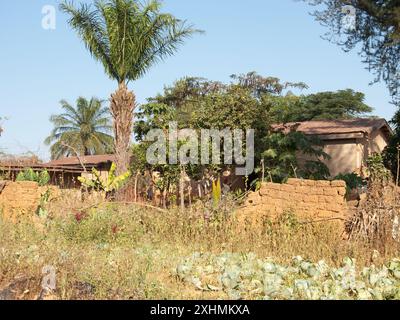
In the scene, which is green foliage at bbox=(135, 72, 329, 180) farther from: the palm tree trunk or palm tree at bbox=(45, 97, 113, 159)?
palm tree at bbox=(45, 97, 113, 159)

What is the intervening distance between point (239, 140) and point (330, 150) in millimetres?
4436

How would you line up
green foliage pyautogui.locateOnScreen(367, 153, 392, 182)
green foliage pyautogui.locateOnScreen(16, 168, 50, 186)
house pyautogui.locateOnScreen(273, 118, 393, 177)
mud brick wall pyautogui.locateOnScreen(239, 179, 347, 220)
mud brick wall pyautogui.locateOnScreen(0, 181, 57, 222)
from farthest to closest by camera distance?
house pyautogui.locateOnScreen(273, 118, 393, 177) → green foliage pyautogui.locateOnScreen(16, 168, 50, 186) → mud brick wall pyautogui.locateOnScreen(0, 181, 57, 222) → mud brick wall pyautogui.locateOnScreen(239, 179, 347, 220) → green foliage pyautogui.locateOnScreen(367, 153, 392, 182)

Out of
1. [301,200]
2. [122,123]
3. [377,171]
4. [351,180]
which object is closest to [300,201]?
[301,200]

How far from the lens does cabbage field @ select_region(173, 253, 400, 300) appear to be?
5755 millimetres

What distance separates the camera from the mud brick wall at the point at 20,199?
40.1 feet

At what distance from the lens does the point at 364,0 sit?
12859 mm

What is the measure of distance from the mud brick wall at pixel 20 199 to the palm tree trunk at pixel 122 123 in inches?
222

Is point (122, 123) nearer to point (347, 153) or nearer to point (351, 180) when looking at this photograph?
point (351, 180)

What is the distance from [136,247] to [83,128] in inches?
1078

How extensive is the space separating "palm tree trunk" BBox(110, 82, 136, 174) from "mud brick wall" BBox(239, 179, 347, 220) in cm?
806

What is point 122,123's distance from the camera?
1816cm

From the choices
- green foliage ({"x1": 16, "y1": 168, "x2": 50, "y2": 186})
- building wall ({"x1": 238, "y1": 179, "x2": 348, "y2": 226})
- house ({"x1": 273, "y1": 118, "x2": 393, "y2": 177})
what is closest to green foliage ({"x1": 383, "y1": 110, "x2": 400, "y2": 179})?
house ({"x1": 273, "y1": 118, "x2": 393, "y2": 177})

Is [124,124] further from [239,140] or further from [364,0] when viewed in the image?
[364,0]

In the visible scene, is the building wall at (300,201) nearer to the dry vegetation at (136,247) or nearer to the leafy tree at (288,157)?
the dry vegetation at (136,247)
